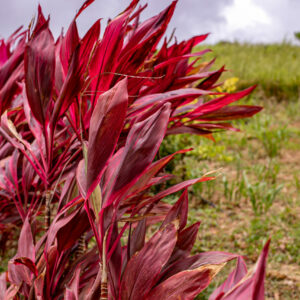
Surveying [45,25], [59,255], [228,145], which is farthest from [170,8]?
[228,145]

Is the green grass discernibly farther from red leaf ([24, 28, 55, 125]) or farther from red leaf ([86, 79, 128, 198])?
red leaf ([86, 79, 128, 198])

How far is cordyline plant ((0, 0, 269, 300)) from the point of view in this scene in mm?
440

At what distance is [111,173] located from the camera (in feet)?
1.58

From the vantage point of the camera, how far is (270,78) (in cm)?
505

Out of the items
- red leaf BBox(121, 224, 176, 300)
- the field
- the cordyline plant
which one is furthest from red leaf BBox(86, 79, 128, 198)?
the field

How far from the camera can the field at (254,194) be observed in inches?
67.3

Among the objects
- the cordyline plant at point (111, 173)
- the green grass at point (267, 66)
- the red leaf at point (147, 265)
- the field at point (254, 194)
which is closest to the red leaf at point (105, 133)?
the cordyline plant at point (111, 173)

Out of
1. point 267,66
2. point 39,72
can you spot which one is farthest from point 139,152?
point 267,66

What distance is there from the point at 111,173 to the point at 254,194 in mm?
1672

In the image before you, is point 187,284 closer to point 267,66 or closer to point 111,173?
point 111,173

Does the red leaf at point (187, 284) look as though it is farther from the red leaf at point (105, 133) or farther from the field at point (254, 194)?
the field at point (254, 194)

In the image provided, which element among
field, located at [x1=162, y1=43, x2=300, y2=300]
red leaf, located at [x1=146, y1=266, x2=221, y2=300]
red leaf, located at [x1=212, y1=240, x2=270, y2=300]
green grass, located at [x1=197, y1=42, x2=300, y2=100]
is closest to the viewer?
red leaf, located at [x1=212, y1=240, x2=270, y2=300]

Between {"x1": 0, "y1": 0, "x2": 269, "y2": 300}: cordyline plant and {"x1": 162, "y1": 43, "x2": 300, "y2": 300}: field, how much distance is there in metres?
0.29

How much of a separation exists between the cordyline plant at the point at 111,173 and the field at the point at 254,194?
11.5 inches
